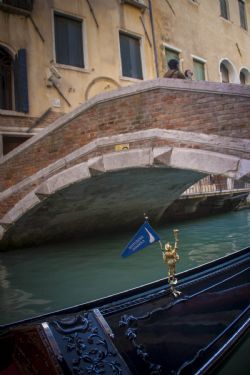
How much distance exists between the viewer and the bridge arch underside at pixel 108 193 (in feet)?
12.8

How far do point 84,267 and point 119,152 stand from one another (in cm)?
171

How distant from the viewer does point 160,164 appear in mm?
4098

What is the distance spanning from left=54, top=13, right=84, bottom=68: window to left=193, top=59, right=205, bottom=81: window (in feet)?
12.8

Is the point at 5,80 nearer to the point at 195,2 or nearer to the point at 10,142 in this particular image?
the point at 10,142

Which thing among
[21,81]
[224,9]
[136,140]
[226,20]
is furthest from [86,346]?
[224,9]

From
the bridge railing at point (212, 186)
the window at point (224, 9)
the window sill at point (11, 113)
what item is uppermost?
the window at point (224, 9)

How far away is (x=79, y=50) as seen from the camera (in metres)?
8.10

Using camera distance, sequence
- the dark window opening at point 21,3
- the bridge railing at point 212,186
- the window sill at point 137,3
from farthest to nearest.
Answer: the bridge railing at point 212,186 < the window sill at point 137,3 < the dark window opening at point 21,3

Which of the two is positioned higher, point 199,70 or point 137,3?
point 137,3

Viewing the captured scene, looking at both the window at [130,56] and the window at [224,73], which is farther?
the window at [224,73]

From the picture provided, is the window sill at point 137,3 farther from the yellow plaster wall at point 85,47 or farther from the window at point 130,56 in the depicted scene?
the window at point 130,56

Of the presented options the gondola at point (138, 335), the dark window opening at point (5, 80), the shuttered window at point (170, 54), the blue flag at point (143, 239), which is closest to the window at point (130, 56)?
the shuttered window at point (170, 54)

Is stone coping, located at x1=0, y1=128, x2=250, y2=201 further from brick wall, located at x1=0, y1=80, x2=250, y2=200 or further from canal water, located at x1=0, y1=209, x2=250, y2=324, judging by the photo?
canal water, located at x1=0, y1=209, x2=250, y2=324

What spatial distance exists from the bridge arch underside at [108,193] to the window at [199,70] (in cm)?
437
